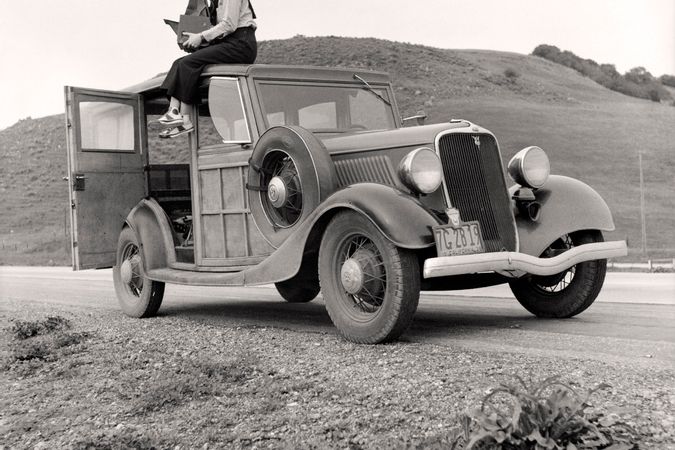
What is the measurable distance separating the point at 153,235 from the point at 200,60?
5.76 feet

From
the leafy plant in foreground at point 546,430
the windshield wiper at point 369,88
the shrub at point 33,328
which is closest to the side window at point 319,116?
the windshield wiper at point 369,88

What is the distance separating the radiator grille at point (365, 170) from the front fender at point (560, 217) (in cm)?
111

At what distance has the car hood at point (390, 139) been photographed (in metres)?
5.27

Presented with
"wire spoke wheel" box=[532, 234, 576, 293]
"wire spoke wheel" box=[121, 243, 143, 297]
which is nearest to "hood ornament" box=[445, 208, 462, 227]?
"wire spoke wheel" box=[532, 234, 576, 293]

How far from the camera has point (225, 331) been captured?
565cm

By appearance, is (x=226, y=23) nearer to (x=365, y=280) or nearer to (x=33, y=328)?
(x=365, y=280)

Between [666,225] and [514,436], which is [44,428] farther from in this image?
[666,225]

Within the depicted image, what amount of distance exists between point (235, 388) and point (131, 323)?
319cm

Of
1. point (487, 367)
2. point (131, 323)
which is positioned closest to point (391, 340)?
point (487, 367)

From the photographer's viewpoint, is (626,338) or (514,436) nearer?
(514,436)

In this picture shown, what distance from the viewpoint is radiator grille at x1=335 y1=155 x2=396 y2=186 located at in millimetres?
5422

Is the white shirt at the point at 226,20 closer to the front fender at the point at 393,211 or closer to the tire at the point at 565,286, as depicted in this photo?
the front fender at the point at 393,211

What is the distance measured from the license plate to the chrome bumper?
0.08 m

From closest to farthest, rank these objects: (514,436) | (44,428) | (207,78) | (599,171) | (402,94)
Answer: (514,436) → (44,428) → (207,78) → (599,171) → (402,94)
